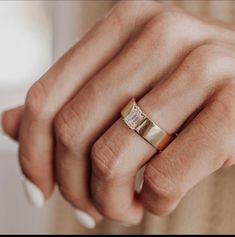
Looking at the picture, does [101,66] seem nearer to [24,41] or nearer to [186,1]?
[186,1]

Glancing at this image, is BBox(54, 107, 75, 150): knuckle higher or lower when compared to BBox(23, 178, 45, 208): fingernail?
higher

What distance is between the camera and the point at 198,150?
43cm

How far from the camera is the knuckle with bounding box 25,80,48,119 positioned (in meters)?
0.48

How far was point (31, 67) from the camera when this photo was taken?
1161mm

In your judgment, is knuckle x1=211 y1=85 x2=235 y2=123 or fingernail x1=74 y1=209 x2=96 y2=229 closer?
knuckle x1=211 y1=85 x2=235 y2=123

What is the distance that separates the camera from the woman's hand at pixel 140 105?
0.44 meters

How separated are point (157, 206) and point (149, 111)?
11 centimetres

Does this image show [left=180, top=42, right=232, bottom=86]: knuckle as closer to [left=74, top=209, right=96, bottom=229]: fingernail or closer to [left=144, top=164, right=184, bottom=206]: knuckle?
[left=144, top=164, right=184, bottom=206]: knuckle

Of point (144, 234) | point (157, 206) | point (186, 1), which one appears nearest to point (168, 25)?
point (157, 206)

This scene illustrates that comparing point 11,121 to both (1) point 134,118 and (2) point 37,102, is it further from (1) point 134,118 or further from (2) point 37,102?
(1) point 134,118

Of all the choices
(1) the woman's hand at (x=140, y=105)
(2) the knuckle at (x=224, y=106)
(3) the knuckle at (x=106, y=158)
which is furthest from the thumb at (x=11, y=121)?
(2) the knuckle at (x=224, y=106)

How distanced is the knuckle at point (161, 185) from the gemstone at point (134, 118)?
0.05m

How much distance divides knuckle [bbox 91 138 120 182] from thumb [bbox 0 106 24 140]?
0.12m

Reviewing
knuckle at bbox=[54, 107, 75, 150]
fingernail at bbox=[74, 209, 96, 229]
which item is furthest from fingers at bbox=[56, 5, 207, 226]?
fingernail at bbox=[74, 209, 96, 229]
